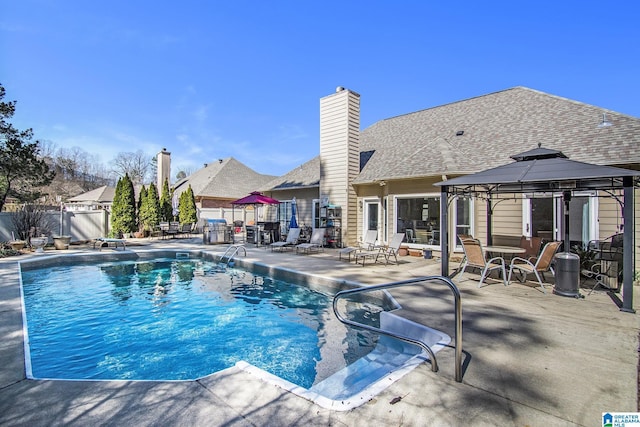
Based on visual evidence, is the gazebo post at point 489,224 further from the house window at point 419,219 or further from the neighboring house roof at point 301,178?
the neighboring house roof at point 301,178

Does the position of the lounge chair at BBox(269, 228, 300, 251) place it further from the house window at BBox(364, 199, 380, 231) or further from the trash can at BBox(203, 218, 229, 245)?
the trash can at BBox(203, 218, 229, 245)

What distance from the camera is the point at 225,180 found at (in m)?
26.7

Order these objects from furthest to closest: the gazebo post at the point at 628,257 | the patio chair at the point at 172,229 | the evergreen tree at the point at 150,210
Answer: the evergreen tree at the point at 150,210, the patio chair at the point at 172,229, the gazebo post at the point at 628,257

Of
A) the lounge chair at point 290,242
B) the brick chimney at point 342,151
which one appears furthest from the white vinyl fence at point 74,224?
the brick chimney at point 342,151

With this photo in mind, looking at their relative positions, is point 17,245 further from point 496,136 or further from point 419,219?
point 496,136

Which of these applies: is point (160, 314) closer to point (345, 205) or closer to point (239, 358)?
point (239, 358)

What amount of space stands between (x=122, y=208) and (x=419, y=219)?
15.2 m

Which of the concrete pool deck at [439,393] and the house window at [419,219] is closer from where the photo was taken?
the concrete pool deck at [439,393]

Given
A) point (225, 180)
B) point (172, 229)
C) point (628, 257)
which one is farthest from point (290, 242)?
point (225, 180)

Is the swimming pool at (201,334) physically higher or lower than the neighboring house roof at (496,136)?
lower

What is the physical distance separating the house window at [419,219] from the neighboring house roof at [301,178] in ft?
15.2

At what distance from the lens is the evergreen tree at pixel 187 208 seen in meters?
20.8

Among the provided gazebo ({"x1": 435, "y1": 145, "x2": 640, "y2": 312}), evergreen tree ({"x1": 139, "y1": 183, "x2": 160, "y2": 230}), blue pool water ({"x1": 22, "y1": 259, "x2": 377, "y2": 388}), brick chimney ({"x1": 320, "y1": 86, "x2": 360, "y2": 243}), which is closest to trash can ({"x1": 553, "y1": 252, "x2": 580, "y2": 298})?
gazebo ({"x1": 435, "y1": 145, "x2": 640, "y2": 312})

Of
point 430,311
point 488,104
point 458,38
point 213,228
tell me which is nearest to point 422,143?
point 488,104
